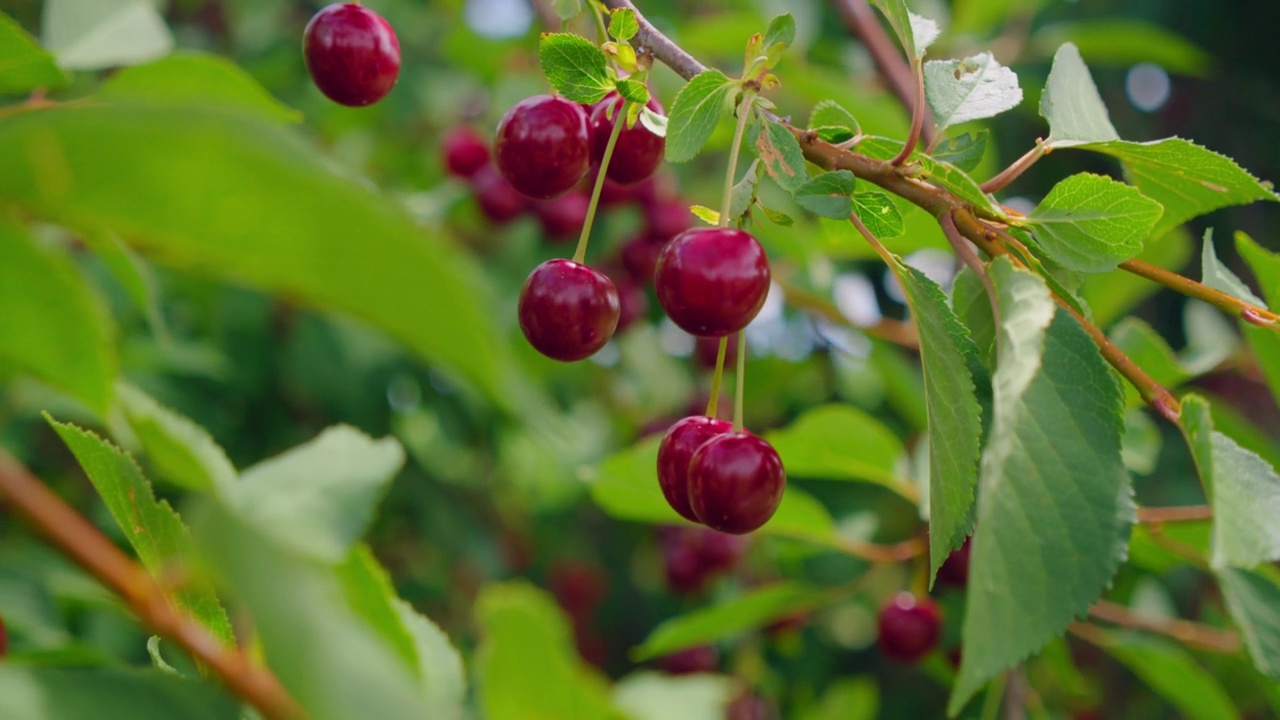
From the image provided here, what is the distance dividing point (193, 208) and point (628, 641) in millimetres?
3289

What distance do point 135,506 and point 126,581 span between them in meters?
0.18

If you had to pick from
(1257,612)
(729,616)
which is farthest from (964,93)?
(729,616)

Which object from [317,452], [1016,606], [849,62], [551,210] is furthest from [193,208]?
[849,62]

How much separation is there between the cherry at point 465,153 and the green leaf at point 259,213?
194 cm

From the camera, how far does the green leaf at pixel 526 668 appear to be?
457 millimetres

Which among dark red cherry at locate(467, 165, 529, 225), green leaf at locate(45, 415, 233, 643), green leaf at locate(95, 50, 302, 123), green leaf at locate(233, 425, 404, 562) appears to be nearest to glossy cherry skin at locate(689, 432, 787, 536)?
green leaf at locate(233, 425, 404, 562)

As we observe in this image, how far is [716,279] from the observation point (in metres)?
0.75

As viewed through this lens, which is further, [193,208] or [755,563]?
[755,563]

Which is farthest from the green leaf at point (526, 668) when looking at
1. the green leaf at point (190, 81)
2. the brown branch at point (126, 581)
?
the green leaf at point (190, 81)

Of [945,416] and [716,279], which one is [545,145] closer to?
[716,279]

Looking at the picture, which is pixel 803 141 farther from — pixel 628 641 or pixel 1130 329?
pixel 628 641

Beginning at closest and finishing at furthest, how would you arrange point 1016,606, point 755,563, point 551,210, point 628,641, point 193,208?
1. point 193,208
2. point 1016,606
3. point 551,210
4. point 755,563
5. point 628,641

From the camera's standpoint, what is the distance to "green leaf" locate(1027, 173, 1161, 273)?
743mm

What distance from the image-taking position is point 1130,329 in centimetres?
130
